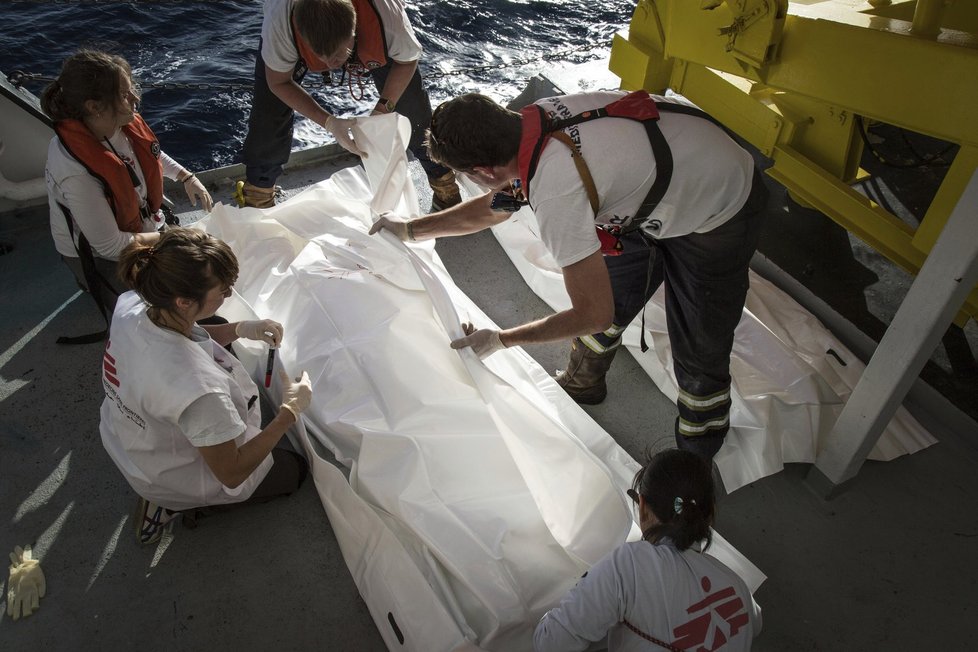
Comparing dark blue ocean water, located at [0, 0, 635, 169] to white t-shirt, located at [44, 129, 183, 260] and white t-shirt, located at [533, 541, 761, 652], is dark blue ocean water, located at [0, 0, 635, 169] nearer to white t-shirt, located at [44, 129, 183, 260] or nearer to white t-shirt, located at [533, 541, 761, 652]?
white t-shirt, located at [44, 129, 183, 260]

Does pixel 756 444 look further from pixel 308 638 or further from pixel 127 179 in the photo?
pixel 127 179

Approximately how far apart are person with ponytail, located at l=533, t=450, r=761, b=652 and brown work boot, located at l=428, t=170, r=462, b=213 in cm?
237

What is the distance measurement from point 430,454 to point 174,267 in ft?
3.01

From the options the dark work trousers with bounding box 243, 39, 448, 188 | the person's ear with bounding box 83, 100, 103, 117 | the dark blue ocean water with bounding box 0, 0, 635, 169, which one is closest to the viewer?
the person's ear with bounding box 83, 100, 103, 117

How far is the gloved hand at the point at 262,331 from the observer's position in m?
2.28

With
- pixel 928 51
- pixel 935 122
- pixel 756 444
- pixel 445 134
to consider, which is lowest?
pixel 756 444

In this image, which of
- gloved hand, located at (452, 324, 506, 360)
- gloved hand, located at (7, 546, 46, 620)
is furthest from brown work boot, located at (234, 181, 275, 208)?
gloved hand, located at (7, 546, 46, 620)

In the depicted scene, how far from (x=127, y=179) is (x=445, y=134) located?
4.57ft

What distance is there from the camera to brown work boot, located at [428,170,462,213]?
3592 mm

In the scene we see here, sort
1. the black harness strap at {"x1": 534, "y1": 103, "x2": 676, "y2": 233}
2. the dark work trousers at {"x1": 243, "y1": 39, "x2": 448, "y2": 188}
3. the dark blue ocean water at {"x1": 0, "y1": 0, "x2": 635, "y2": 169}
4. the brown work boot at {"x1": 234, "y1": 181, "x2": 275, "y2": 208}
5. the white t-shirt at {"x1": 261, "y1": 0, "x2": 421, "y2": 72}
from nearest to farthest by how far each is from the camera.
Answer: the black harness strap at {"x1": 534, "y1": 103, "x2": 676, "y2": 233}, the white t-shirt at {"x1": 261, "y1": 0, "x2": 421, "y2": 72}, the dark work trousers at {"x1": 243, "y1": 39, "x2": 448, "y2": 188}, the brown work boot at {"x1": 234, "y1": 181, "x2": 275, "y2": 208}, the dark blue ocean water at {"x1": 0, "y1": 0, "x2": 635, "y2": 169}

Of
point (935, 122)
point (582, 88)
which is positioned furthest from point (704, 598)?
point (582, 88)

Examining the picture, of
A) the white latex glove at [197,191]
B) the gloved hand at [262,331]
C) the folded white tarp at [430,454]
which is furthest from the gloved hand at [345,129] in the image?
the gloved hand at [262,331]

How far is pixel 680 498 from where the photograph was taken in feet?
5.01

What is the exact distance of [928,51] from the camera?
171 cm
